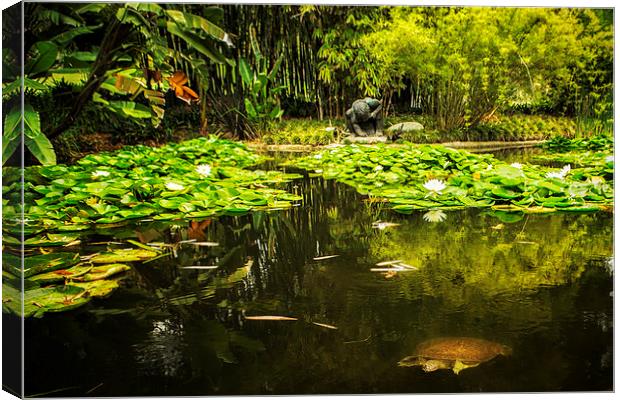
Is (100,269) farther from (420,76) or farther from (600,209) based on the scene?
(600,209)

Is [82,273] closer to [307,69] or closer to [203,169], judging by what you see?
[203,169]

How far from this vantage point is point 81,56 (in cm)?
242

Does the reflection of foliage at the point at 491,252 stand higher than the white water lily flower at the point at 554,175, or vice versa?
the white water lily flower at the point at 554,175

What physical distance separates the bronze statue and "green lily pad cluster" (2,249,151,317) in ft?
3.19

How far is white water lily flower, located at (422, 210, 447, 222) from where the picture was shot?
8.39ft

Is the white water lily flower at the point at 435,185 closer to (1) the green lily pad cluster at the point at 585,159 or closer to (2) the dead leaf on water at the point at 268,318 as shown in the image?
(1) the green lily pad cluster at the point at 585,159

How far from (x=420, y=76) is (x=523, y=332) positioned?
109 centimetres

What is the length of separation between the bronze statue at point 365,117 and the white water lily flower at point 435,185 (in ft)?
0.95

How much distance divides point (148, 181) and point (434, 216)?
1.11 meters

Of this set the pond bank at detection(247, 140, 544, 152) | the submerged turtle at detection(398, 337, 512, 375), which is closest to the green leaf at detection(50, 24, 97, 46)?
the pond bank at detection(247, 140, 544, 152)

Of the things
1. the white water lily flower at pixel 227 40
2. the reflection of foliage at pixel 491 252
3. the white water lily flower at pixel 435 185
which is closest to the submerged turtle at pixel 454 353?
the reflection of foliage at pixel 491 252

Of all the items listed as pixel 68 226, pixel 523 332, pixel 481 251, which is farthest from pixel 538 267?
pixel 68 226

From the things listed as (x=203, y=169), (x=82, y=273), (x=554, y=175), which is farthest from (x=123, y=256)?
(x=554, y=175)

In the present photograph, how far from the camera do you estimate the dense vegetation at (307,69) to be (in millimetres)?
2381
